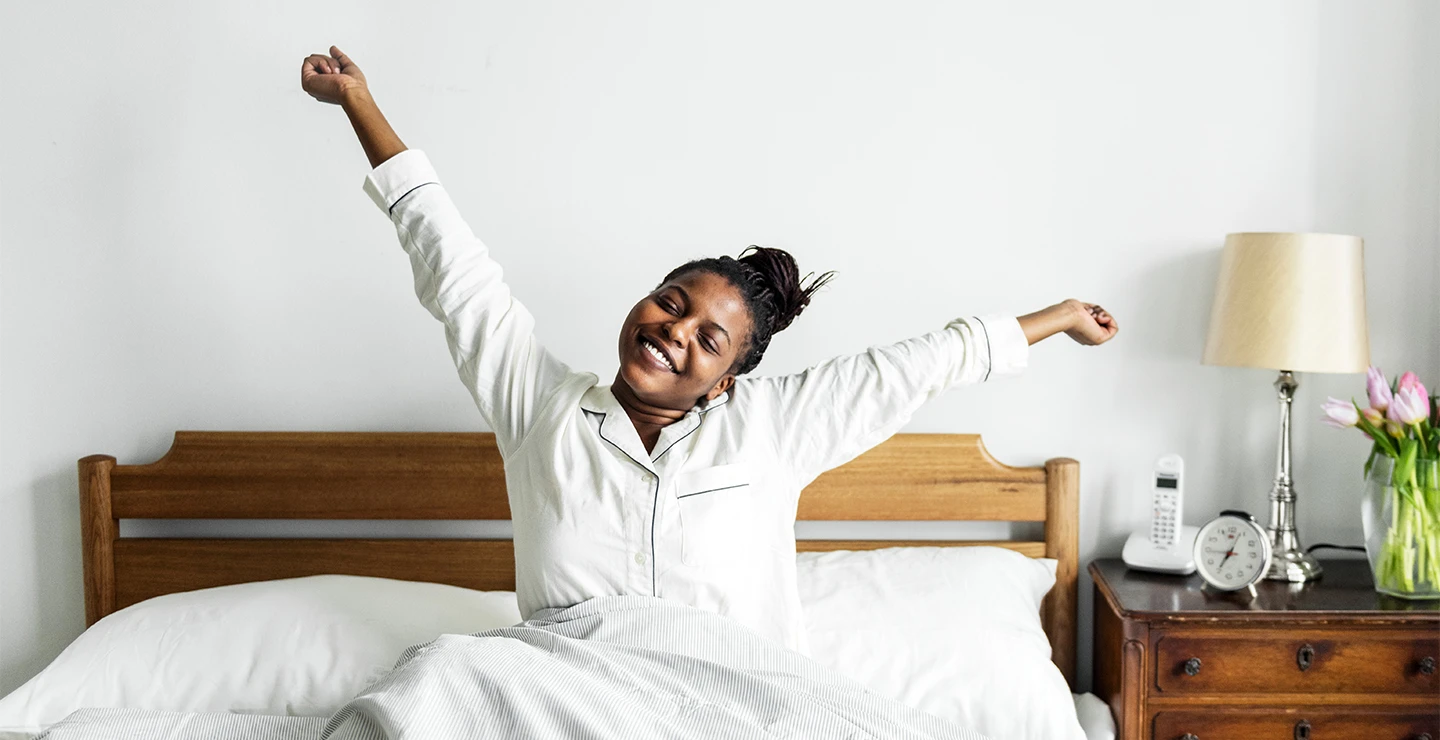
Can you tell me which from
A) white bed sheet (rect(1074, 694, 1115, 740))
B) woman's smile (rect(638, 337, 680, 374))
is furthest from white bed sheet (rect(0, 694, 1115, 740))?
woman's smile (rect(638, 337, 680, 374))

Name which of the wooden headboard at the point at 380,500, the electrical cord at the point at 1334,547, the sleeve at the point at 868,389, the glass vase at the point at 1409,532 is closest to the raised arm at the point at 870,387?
the sleeve at the point at 868,389

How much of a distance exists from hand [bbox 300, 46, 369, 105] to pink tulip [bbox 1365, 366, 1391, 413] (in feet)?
5.39

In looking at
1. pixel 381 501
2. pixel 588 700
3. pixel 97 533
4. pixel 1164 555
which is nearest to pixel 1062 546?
pixel 1164 555

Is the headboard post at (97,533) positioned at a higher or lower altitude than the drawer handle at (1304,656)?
higher

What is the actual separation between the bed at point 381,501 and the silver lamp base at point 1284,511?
334mm

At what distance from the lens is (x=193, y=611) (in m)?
1.68

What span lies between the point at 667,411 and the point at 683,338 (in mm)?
141

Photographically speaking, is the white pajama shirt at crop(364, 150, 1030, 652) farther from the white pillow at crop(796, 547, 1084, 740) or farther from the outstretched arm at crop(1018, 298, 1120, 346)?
the white pillow at crop(796, 547, 1084, 740)

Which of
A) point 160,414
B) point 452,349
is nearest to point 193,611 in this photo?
point 160,414

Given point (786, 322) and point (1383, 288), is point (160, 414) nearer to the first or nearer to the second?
point (786, 322)

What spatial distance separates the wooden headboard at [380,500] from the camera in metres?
1.95

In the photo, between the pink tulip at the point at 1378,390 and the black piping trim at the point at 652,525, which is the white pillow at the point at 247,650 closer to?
the black piping trim at the point at 652,525

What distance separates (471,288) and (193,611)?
0.72 metres

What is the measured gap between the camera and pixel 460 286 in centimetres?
142
